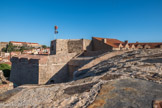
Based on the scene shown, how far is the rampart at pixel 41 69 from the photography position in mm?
12625

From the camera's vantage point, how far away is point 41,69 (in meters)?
12.6

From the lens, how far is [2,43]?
8719 cm

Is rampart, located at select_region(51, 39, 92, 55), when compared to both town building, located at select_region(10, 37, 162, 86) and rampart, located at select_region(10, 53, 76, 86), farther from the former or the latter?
rampart, located at select_region(10, 53, 76, 86)

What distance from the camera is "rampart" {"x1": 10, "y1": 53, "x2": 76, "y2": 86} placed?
12.6 metres

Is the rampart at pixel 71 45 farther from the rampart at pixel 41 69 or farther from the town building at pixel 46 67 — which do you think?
the rampart at pixel 41 69

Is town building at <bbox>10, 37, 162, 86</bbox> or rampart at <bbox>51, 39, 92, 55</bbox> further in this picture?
rampart at <bbox>51, 39, 92, 55</bbox>

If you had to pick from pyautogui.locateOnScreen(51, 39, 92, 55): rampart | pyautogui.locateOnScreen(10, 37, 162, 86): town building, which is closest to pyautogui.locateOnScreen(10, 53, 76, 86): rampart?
pyautogui.locateOnScreen(10, 37, 162, 86): town building

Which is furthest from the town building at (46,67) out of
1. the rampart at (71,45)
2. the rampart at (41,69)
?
the rampart at (71,45)

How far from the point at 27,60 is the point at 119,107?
13.7 metres

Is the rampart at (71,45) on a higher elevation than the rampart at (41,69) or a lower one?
higher

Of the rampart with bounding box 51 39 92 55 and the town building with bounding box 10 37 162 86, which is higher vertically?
the rampart with bounding box 51 39 92 55

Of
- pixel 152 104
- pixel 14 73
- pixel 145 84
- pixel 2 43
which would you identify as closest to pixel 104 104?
pixel 152 104

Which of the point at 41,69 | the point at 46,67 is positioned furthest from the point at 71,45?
the point at 41,69

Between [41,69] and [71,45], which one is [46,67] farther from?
[71,45]
